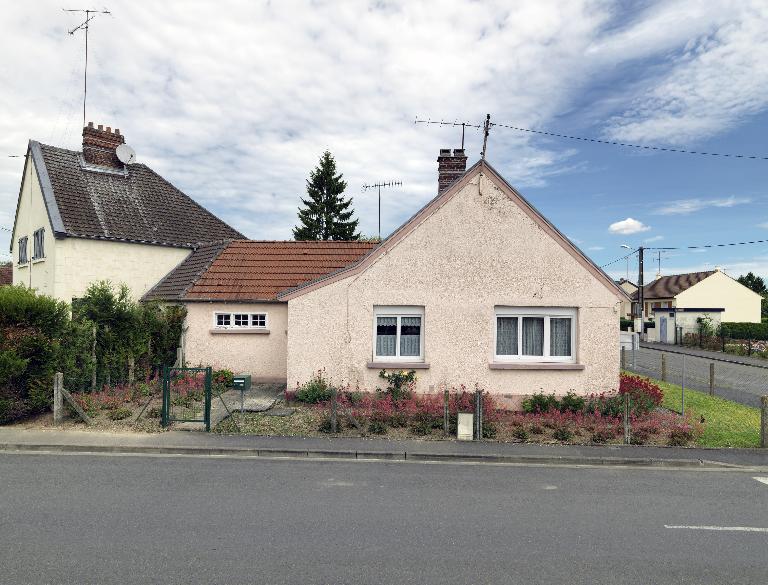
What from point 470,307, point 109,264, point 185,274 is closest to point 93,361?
point 185,274

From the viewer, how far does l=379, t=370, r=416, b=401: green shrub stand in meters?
12.6

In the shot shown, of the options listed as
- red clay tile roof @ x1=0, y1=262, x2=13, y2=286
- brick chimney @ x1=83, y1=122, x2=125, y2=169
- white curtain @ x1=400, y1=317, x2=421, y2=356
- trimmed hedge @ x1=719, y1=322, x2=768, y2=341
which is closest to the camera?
white curtain @ x1=400, y1=317, x2=421, y2=356

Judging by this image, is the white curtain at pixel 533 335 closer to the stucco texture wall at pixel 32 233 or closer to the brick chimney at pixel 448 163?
the brick chimney at pixel 448 163

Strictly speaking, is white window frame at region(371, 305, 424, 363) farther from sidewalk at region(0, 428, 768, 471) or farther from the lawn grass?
the lawn grass

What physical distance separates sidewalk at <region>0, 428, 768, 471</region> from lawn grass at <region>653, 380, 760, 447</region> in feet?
2.52

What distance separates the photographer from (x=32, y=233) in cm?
2188

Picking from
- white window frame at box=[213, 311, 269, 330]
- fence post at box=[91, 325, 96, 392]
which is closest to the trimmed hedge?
white window frame at box=[213, 311, 269, 330]

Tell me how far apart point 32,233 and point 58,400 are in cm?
1422

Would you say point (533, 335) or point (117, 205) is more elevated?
point (117, 205)

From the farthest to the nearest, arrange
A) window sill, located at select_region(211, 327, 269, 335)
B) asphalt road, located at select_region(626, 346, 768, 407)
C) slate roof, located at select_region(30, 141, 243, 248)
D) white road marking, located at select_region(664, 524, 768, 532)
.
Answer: slate roof, located at select_region(30, 141, 243, 248) < asphalt road, located at select_region(626, 346, 768, 407) < window sill, located at select_region(211, 327, 269, 335) < white road marking, located at select_region(664, 524, 768, 532)

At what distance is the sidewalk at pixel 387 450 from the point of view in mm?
9180

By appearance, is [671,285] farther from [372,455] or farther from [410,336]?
[372,455]

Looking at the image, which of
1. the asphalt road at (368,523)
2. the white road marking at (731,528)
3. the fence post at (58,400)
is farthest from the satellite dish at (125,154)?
the white road marking at (731,528)

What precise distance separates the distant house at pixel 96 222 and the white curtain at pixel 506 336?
1470cm
